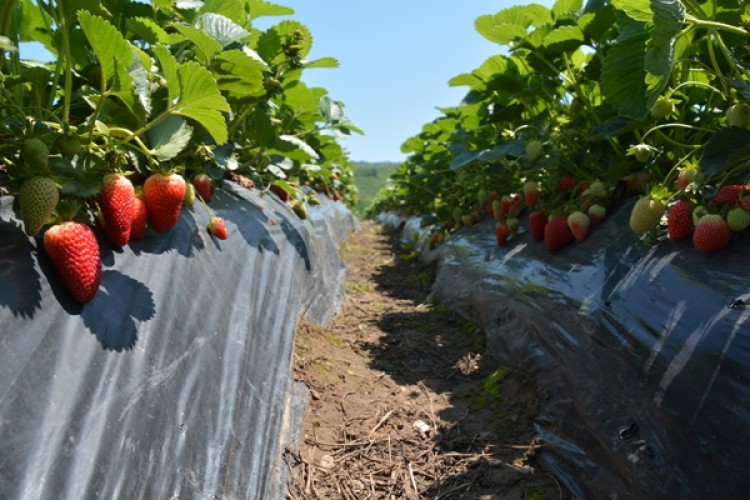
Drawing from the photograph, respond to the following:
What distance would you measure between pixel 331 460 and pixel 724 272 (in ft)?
4.11

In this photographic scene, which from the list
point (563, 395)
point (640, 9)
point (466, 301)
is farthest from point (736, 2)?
point (466, 301)

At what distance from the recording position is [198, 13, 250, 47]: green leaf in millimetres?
1789

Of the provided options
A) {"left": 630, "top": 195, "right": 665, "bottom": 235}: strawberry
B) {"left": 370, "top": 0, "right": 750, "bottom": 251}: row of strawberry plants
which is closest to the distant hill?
{"left": 370, "top": 0, "right": 750, "bottom": 251}: row of strawberry plants

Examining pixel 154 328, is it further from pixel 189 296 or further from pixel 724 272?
pixel 724 272

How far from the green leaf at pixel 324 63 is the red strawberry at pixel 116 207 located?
4.67 feet

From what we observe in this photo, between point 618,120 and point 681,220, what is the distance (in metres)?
0.70

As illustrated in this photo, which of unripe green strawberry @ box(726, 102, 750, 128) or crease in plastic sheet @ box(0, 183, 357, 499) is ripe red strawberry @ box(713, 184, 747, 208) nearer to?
unripe green strawberry @ box(726, 102, 750, 128)

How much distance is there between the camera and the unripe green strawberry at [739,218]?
137cm

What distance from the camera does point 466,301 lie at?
3066 mm

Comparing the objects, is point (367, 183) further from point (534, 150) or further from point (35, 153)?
point (35, 153)

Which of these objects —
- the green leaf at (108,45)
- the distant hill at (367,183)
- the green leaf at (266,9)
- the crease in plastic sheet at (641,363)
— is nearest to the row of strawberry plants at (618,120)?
the crease in plastic sheet at (641,363)

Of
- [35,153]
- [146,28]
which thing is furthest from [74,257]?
[146,28]

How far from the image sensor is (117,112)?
1.63m

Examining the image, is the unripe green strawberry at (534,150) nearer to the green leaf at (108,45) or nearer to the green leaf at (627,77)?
the green leaf at (627,77)
